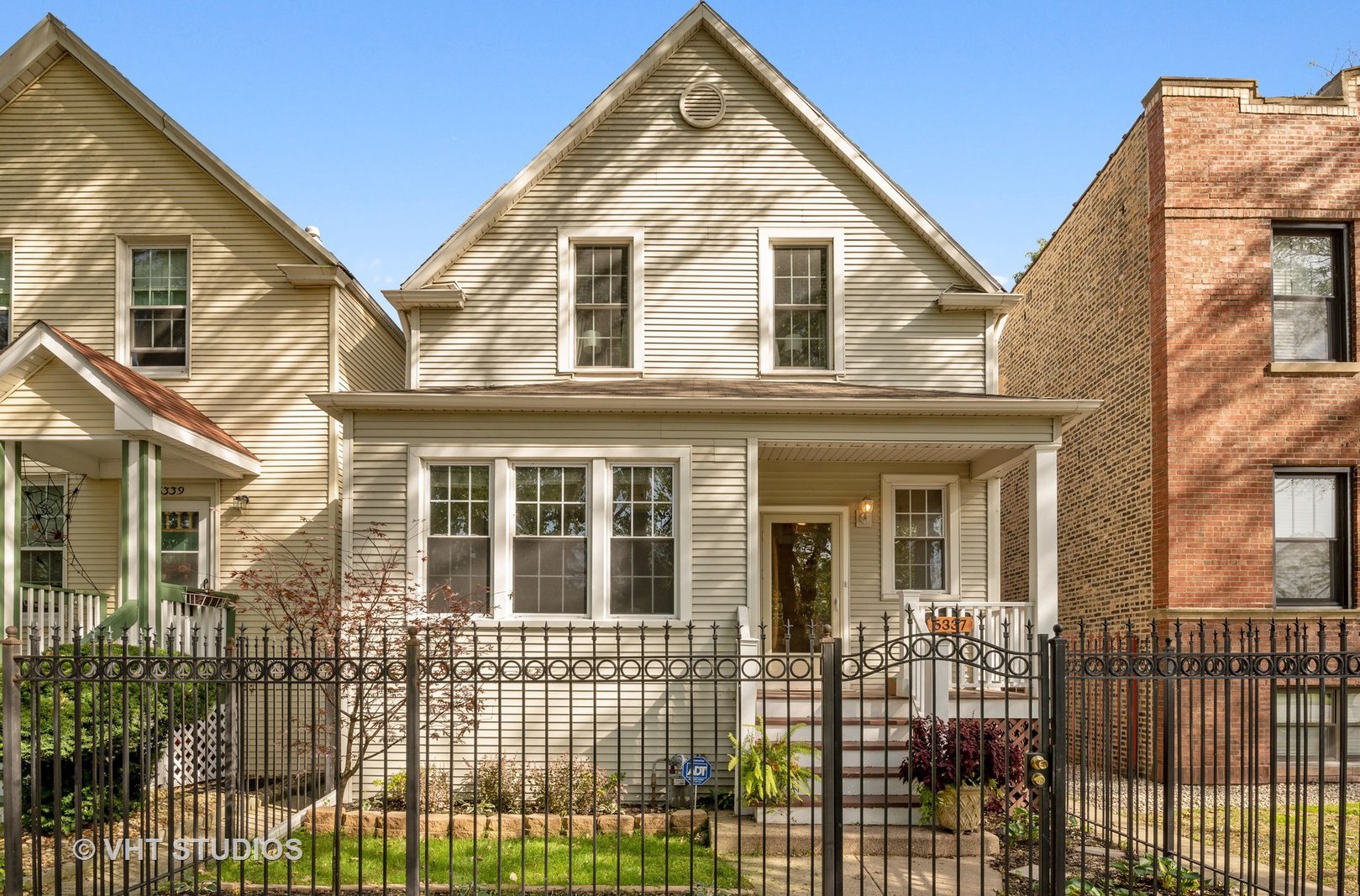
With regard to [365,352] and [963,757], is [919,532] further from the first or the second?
[365,352]

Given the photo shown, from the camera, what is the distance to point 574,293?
14336 millimetres

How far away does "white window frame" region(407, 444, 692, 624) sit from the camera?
1253 centimetres

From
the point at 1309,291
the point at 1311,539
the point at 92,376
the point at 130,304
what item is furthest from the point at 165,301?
the point at 1311,539

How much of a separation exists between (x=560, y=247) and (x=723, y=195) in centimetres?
222

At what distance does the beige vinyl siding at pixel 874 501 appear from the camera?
47.3 feet

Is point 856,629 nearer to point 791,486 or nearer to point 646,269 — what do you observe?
point 791,486

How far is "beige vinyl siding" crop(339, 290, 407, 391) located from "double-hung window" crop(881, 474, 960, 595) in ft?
22.9

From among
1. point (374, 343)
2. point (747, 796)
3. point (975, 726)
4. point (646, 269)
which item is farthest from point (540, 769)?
point (374, 343)

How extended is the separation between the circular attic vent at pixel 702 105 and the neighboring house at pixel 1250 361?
5.79 meters

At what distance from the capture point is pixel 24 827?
32.4ft

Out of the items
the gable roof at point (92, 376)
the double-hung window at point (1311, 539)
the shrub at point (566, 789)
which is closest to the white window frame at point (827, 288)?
the shrub at point (566, 789)

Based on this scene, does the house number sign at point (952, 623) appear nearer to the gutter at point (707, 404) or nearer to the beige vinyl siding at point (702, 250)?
the gutter at point (707, 404)

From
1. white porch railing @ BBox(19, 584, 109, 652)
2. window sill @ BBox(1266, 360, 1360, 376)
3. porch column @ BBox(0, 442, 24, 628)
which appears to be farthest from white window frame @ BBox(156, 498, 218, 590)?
window sill @ BBox(1266, 360, 1360, 376)

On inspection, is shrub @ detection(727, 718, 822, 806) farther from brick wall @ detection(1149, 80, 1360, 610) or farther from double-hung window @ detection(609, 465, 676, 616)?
brick wall @ detection(1149, 80, 1360, 610)
